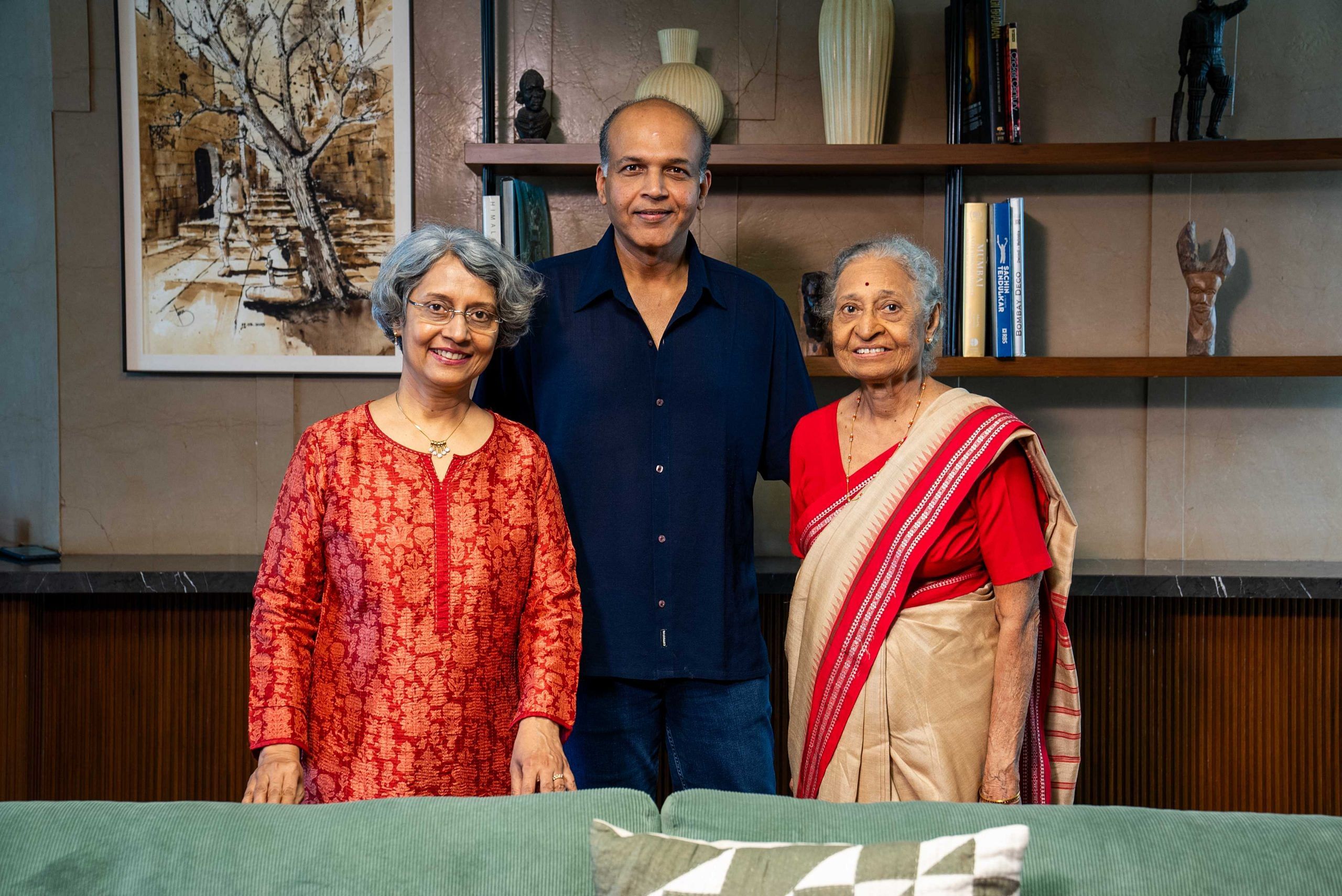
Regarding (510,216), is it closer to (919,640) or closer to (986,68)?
(986,68)

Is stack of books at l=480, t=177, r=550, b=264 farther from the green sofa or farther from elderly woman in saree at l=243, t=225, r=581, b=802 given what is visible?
the green sofa

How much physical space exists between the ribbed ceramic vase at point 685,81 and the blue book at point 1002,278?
0.70m

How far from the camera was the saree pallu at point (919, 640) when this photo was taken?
4.90ft

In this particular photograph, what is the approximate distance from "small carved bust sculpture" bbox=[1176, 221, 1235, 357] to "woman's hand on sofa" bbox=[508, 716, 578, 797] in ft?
6.14

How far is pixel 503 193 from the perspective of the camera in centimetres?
234

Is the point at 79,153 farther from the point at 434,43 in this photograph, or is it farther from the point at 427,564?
the point at 427,564

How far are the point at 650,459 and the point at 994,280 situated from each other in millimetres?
1086

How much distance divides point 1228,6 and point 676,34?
1.28 meters

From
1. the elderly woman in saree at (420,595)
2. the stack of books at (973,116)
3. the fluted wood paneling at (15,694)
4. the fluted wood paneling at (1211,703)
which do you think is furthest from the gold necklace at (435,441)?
the fluted wood paneling at (1211,703)

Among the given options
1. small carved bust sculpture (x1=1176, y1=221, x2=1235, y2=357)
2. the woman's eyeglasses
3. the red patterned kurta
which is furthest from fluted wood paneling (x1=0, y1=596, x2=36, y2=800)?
small carved bust sculpture (x1=1176, y1=221, x2=1235, y2=357)

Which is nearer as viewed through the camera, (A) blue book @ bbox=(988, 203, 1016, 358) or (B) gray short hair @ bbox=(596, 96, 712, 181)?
(B) gray short hair @ bbox=(596, 96, 712, 181)

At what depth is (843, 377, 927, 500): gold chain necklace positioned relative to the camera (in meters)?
1.61

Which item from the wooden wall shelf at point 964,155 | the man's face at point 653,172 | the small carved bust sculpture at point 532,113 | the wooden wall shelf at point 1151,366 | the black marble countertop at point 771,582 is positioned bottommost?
the black marble countertop at point 771,582

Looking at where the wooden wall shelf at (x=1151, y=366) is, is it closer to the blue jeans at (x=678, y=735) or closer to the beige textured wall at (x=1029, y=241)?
the beige textured wall at (x=1029, y=241)
